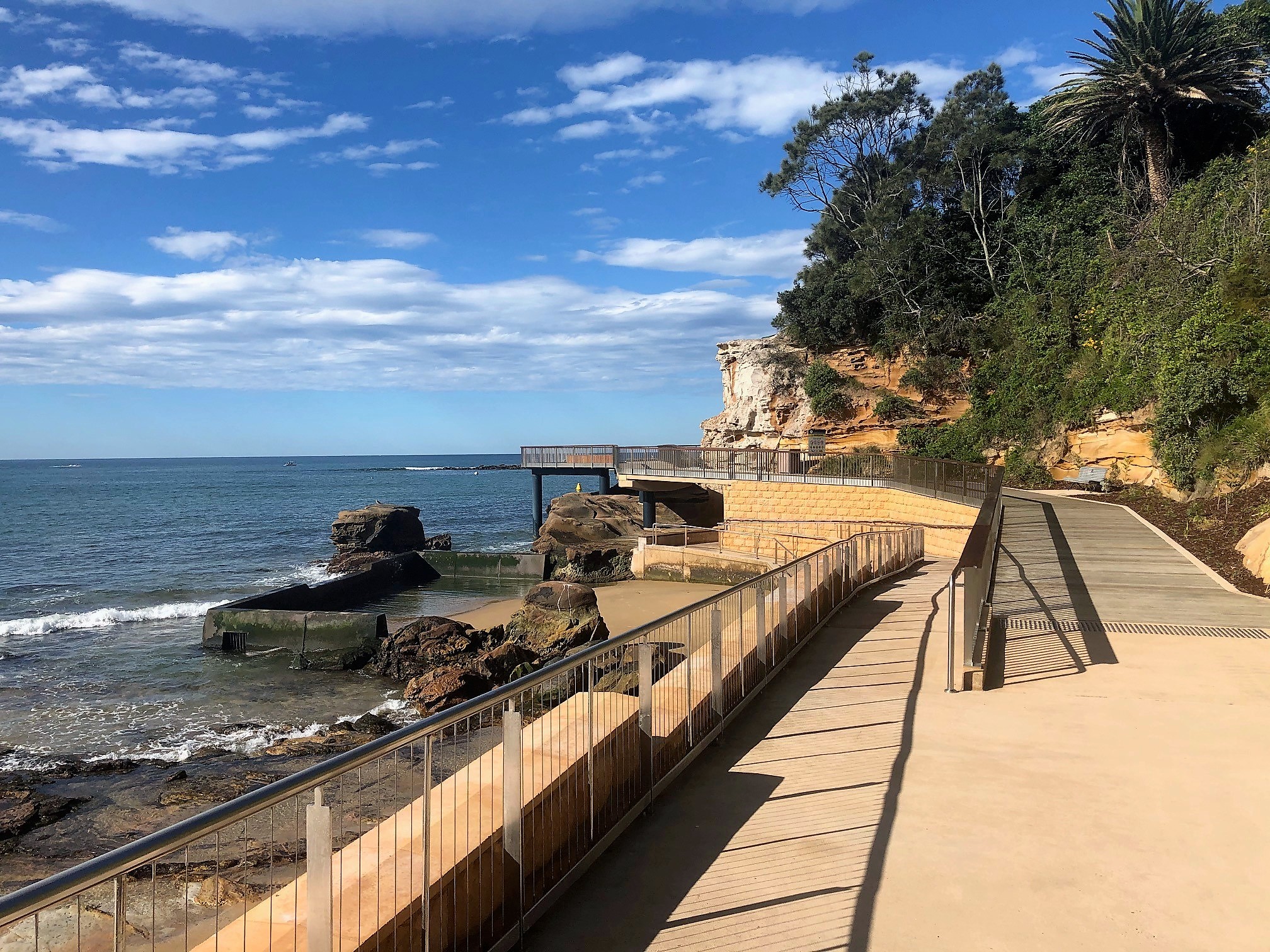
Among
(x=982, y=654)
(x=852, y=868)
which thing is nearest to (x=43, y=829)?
(x=852, y=868)

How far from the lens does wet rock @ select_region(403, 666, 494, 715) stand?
15.6m

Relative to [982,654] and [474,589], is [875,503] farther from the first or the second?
[982,654]

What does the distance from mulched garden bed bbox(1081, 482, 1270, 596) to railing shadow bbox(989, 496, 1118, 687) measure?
7.62 ft

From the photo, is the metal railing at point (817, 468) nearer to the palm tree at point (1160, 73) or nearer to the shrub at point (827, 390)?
the shrub at point (827, 390)

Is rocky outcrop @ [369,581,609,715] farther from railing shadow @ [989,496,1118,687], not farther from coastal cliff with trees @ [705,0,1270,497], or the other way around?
coastal cliff with trees @ [705,0,1270,497]

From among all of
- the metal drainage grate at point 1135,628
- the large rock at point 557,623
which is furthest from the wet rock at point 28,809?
the metal drainage grate at point 1135,628

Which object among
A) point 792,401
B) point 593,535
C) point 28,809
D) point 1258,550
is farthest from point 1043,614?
point 792,401

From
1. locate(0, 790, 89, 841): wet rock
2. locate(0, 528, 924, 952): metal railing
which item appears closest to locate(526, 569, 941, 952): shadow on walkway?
locate(0, 528, 924, 952): metal railing

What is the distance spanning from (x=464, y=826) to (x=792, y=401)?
40.3m

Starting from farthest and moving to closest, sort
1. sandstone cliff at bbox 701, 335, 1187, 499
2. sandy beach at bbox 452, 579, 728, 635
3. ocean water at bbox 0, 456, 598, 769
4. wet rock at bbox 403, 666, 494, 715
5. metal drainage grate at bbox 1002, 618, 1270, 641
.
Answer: sandstone cliff at bbox 701, 335, 1187, 499 < sandy beach at bbox 452, 579, 728, 635 < ocean water at bbox 0, 456, 598, 769 < wet rock at bbox 403, 666, 494, 715 < metal drainage grate at bbox 1002, 618, 1270, 641

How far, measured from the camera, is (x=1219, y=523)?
1783 centimetres

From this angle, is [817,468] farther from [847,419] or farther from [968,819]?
[968,819]

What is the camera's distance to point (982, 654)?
9.12m

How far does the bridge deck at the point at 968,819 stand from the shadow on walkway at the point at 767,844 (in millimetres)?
16
